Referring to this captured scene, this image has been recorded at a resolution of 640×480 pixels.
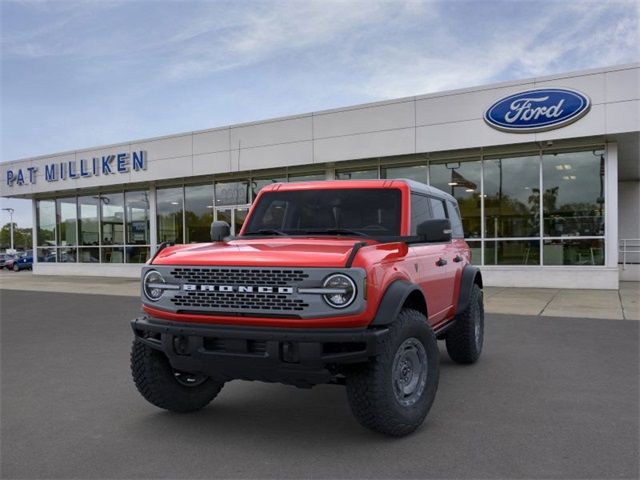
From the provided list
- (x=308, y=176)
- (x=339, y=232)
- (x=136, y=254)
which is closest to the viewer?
(x=339, y=232)

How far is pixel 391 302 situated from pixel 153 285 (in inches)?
69.1

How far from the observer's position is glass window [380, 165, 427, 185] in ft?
54.5

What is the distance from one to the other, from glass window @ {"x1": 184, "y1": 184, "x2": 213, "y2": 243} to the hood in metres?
16.5

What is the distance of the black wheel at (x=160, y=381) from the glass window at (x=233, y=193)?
1556 centimetres

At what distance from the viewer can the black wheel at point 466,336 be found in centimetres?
595

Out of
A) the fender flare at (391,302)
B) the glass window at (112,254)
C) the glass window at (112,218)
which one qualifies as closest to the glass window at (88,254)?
the glass window at (112,254)

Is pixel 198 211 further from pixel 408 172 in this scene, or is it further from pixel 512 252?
pixel 512 252

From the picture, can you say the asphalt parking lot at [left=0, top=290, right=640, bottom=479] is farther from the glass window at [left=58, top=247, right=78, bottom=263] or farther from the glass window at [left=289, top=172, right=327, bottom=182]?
the glass window at [left=58, top=247, right=78, bottom=263]

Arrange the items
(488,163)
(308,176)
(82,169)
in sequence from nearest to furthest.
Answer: (488,163) < (308,176) < (82,169)

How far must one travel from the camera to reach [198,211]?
2095cm

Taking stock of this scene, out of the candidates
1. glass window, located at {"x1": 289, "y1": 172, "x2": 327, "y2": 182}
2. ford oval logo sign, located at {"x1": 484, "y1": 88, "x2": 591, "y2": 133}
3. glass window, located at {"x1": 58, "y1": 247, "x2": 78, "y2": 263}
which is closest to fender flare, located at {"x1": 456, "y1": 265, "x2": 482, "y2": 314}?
ford oval logo sign, located at {"x1": 484, "y1": 88, "x2": 591, "y2": 133}

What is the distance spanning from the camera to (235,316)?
12.0 ft

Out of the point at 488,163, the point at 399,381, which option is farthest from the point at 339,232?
the point at 488,163

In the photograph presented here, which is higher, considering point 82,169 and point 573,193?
point 82,169
